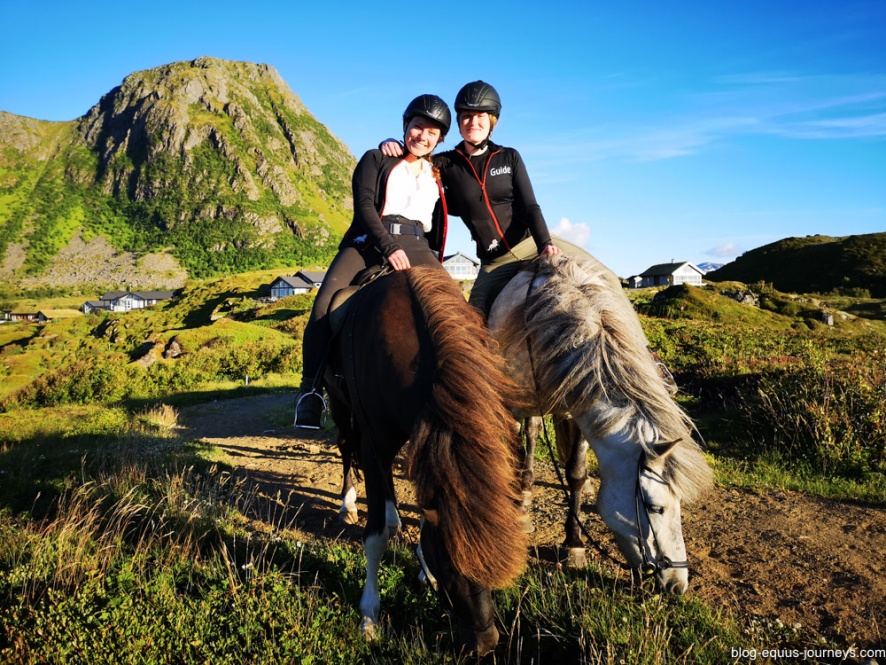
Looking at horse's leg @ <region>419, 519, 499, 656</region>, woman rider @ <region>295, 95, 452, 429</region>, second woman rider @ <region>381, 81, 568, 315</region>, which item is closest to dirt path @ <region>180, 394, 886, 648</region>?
horse's leg @ <region>419, 519, 499, 656</region>

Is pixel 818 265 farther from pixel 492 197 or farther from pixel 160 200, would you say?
pixel 160 200

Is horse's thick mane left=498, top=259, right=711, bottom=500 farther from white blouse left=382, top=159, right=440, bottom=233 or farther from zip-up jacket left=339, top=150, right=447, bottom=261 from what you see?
white blouse left=382, top=159, right=440, bottom=233

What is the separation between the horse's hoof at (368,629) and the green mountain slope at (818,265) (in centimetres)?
3688

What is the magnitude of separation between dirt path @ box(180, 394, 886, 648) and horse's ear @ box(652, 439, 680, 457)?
714mm

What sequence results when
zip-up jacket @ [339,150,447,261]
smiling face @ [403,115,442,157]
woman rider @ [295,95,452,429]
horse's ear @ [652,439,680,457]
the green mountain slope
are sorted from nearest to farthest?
horse's ear @ [652,439,680,457]
zip-up jacket @ [339,150,447,261]
woman rider @ [295,95,452,429]
smiling face @ [403,115,442,157]
the green mountain slope

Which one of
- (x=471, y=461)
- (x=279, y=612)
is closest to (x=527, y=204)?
(x=471, y=461)

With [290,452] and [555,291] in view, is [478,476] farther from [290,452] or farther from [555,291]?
[290,452]

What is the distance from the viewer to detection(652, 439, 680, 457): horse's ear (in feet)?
9.39

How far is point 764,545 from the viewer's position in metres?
4.54

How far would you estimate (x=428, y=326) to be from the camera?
3.02 m

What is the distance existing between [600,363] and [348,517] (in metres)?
3.43

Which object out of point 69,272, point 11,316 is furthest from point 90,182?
point 11,316

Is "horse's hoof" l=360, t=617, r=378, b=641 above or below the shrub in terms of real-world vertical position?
below

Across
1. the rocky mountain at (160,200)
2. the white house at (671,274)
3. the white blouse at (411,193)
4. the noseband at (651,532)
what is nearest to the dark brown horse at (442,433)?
the noseband at (651,532)
